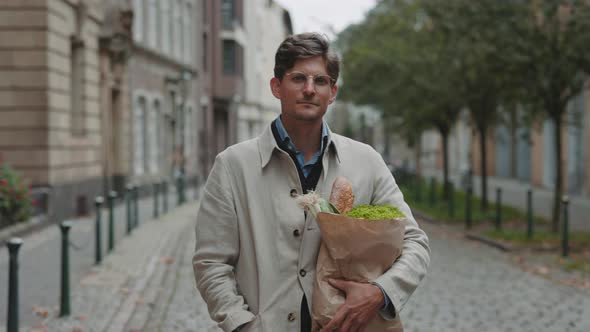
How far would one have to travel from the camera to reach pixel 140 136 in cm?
2662

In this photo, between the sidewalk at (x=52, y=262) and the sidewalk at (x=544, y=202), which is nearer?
the sidewalk at (x=52, y=262)

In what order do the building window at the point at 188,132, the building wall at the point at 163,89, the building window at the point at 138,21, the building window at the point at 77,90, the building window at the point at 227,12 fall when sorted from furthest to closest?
the building window at the point at 227,12
the building window at the point at 188,132
the building wall at the point at 163,89
the building window at the point at 138,21
the building window at the point at 77,90

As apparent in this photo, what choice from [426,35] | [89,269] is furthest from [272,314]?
[426,35]

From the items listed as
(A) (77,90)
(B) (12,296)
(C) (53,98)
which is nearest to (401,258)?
(B) (12,296)

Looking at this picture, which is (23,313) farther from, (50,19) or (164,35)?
(164,35)

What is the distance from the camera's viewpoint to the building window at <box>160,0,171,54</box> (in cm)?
2933

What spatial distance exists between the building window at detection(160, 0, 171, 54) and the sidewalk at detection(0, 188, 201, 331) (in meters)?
12.3

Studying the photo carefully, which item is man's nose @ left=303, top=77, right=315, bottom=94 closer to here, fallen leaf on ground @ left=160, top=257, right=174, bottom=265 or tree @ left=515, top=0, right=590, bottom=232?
fallen leaf on ground @ left=160, top=257, right=174, bottom=265

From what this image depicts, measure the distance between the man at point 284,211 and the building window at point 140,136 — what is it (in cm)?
2301

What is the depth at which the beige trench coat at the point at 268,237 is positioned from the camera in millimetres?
2689

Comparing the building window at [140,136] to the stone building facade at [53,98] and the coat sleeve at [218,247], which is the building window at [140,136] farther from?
the coat sleeve at [218,247]

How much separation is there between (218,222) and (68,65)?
15587 mm

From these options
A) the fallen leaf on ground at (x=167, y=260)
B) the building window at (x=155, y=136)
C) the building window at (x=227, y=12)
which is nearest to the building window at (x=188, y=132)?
the building window at (x=155, y=136)

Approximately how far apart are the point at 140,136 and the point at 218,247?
79.9 feet
